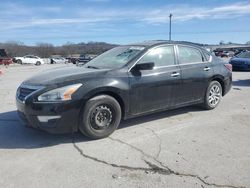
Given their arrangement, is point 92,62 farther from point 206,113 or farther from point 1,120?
point 206,113

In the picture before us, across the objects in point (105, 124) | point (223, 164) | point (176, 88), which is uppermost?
point (176, 88)

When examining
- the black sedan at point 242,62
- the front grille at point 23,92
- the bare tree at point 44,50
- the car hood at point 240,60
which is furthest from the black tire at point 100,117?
the bare tree at point 44,50

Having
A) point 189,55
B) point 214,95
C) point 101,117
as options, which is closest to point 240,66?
point 214,95

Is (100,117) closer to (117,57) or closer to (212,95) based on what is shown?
(117,57)

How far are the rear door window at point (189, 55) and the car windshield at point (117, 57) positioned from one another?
1.01m

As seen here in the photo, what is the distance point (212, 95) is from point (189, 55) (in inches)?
46.5

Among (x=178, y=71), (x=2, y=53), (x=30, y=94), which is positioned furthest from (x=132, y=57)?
(x=2, y=53)

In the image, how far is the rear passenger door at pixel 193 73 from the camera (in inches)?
249

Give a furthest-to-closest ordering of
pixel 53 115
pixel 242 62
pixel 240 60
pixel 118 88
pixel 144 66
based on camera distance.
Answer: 1. pixel 240 60
2. pixel 242 62
3. pixel 144 66
4. pixel 118 88
5. pixel 53 115

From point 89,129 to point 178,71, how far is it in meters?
2.30

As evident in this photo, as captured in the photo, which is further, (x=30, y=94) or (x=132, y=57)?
(x=132, y=57)

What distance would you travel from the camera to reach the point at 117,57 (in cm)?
602

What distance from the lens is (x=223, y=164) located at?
13.3 ft

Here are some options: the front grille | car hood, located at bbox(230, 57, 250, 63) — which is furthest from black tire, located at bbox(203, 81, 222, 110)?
car hood, located at bbox(230, 57, 250, 63)
